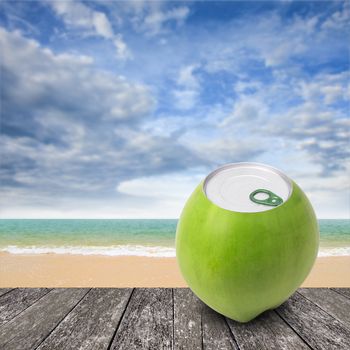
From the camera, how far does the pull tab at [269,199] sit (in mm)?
1141

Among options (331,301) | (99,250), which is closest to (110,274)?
(99,250)

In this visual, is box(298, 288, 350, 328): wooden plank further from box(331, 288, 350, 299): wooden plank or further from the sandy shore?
the sandy shore

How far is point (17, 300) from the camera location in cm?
150

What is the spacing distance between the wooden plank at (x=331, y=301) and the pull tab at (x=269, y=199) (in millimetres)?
556

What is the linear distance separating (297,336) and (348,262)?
445 centimetres

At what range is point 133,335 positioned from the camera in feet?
3.70

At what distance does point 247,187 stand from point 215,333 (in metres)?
0.53

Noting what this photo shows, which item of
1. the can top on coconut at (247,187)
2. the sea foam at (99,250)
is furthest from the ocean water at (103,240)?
the can top on coconut at (247,187)

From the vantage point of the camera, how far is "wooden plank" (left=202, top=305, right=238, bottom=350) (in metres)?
1.05

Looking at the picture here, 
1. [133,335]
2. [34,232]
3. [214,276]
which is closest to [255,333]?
[214,276]

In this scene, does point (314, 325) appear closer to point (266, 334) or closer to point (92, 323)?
point (266, 334)

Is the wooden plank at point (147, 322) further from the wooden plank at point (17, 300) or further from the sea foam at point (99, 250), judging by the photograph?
the sea foam at point (99, 250)

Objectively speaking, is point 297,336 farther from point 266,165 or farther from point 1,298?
point 1,298

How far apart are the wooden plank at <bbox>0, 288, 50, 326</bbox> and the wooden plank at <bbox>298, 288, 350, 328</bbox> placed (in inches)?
50.0
